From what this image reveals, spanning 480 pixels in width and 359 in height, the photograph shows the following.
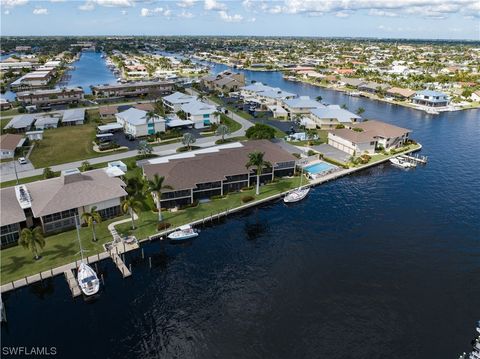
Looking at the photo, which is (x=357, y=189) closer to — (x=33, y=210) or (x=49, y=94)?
(x=33, y=210)

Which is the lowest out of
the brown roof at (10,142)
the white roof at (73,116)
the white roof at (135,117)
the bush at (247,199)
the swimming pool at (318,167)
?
the bush at (247,199)

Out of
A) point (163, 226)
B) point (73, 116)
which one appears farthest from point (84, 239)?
point (73, 116)

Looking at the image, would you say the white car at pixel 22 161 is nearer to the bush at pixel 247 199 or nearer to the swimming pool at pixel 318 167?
the bush at pixel 247 199

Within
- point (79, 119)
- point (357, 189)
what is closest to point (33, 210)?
point (357, 189)

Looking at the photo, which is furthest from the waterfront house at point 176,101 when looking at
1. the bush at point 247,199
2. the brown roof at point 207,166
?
the bush at point 247,199

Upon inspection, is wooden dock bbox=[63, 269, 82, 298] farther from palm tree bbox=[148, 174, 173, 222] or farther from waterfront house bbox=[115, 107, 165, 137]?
waterfront house bbox=[115, 107, 165, 137]
